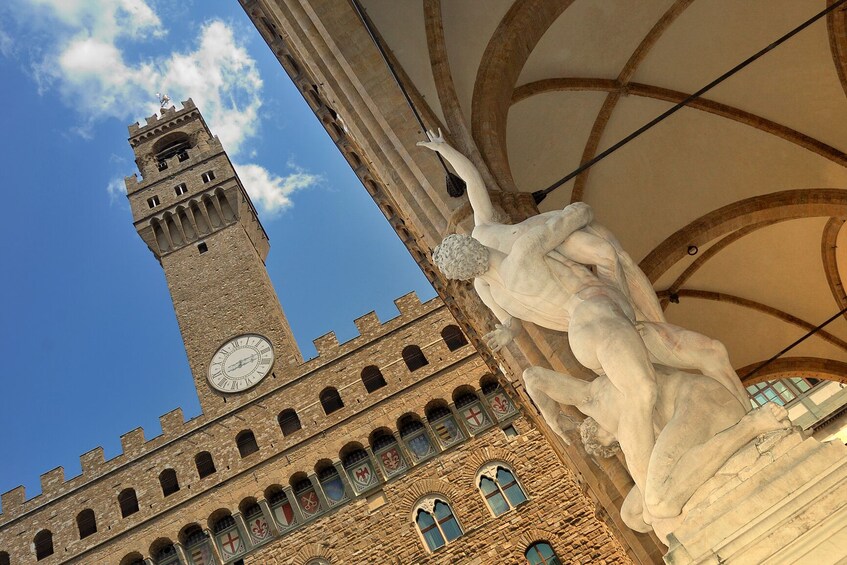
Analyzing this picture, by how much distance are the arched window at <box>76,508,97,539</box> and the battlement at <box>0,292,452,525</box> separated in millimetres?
690

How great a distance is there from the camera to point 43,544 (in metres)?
20.1

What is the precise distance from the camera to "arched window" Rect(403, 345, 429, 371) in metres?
20.5

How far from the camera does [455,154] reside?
4.99 metres

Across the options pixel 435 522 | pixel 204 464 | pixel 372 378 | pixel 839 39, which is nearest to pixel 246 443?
pixel 204 464

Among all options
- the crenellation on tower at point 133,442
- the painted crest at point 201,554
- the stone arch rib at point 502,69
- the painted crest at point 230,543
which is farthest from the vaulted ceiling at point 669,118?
the crenellation on tower at point 133,442

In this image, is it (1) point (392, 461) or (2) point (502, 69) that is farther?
(1) point (392, 461)

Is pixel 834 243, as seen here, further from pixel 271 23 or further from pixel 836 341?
pixel 271 23

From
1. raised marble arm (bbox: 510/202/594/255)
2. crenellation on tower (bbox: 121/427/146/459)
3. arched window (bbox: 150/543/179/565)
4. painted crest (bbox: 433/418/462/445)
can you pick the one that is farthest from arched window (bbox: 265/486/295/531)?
raised marble arm (bbox: 510/202/594/255)

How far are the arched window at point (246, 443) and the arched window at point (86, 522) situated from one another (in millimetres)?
3653

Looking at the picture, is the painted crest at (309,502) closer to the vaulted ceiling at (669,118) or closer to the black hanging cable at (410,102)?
the vaulted ceiling at (669,118)

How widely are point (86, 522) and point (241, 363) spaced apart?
16.6 ft

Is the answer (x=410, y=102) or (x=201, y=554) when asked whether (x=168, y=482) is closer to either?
(x=201, y=554)

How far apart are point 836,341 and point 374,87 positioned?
372 inches

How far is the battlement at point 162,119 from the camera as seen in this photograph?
30.2 m
